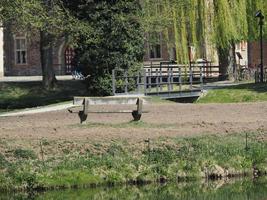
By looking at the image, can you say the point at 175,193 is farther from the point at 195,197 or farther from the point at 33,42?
the point at 33,42

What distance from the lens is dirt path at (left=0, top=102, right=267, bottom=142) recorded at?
2073 centimetres

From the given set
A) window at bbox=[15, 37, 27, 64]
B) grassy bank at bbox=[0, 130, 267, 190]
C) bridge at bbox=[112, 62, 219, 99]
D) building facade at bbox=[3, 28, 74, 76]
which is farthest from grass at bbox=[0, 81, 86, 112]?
grassy bank at bbox=[0, 130, 267, 190]

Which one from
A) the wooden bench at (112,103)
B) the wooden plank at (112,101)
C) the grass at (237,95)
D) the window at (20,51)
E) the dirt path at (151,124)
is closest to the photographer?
the dirt path at (151,124)

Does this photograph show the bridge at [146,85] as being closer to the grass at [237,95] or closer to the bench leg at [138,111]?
the grass at [237,95]

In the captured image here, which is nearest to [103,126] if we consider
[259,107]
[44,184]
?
[44,184]

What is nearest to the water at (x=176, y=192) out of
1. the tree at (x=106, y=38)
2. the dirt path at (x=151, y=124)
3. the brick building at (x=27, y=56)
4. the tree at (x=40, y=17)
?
the dirt path at (x=151, y=124)

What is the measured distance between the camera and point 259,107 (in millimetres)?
28703

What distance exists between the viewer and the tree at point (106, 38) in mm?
36031

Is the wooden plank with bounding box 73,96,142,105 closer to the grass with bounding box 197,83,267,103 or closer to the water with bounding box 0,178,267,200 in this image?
the water with bounding box 0,178,267,200

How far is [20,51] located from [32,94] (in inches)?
773

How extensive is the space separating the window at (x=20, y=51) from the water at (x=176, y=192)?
152ft

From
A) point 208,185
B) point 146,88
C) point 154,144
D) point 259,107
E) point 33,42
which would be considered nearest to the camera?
point 208,185

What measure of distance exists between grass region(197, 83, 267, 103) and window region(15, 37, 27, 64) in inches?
1149

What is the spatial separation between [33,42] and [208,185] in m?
37.7
